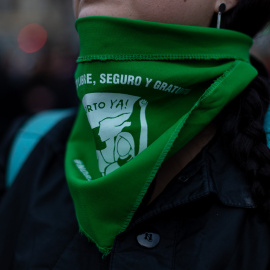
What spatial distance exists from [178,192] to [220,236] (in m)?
0.17

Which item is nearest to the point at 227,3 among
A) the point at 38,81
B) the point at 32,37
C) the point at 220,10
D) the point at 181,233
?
the point at 220,10

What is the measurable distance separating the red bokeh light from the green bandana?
1273 centimetres

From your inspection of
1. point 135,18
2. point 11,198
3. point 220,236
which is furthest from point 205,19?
point 11,198

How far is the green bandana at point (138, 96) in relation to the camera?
107 centimetres

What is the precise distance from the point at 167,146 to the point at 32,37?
49.1ft

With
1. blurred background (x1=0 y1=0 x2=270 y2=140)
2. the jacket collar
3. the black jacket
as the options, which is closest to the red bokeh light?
blurred background (x1=0 y1=0 x2=270 y2=140)

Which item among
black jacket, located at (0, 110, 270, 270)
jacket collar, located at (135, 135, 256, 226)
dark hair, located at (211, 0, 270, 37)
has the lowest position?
black jacket, located at (0, 110, 270, 270)

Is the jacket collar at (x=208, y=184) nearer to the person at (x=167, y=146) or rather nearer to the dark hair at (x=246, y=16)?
the person at (x=167, y=146)

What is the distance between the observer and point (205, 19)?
1.13 meters

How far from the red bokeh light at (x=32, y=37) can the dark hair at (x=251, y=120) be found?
12736 mm

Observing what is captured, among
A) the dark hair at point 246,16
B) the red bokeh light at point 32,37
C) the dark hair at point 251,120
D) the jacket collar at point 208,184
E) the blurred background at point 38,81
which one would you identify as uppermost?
the dark hair at point 246,16

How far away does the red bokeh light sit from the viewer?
1361 cm

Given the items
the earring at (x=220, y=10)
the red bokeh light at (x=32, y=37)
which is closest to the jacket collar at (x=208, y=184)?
the earring at (x=220, y=10)

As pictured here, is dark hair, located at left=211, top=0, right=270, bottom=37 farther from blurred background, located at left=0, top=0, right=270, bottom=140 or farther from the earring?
blurred background, located at left=0, top=0, right=270, bottom=140
